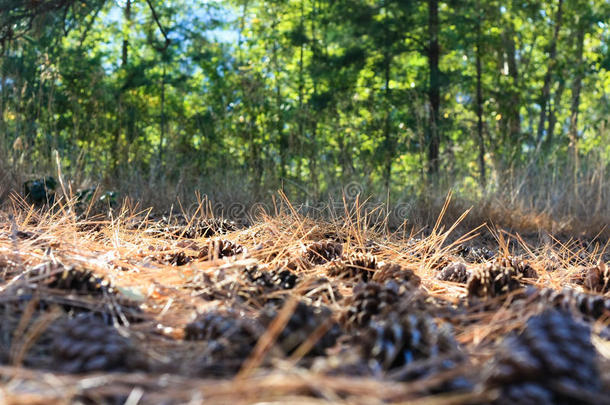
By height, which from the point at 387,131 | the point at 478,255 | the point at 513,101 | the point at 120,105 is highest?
the point at 513,101

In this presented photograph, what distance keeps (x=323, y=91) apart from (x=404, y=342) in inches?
277

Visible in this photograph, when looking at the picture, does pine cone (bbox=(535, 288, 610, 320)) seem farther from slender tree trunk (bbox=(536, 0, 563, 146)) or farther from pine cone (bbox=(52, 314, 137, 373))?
slender tree trunk (bbox=(536, 0, 563, 146))

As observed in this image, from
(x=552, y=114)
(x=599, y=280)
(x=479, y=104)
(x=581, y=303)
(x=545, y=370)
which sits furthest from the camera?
(x=552, y=114)

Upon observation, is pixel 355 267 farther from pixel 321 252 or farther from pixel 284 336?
pixel 284 336

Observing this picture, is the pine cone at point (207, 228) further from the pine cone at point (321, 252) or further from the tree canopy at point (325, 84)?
the tree canopy at point (325, 84)

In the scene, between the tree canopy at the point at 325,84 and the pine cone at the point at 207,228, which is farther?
the tree canopy at the point at 325,84

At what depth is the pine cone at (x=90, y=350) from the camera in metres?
0.69

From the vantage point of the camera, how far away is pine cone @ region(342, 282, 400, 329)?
35.8 inches

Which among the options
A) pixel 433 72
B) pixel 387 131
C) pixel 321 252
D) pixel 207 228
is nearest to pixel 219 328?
pixel 321 252

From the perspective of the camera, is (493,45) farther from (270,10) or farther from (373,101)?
(270,10)

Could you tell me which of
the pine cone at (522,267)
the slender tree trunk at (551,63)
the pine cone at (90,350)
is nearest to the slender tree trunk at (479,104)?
the slender tree trunk at (551,63)

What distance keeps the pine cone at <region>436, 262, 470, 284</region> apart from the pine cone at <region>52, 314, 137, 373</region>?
36.5 inches

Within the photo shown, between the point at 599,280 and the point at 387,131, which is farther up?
the point at 387,131

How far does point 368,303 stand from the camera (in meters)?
0.92
